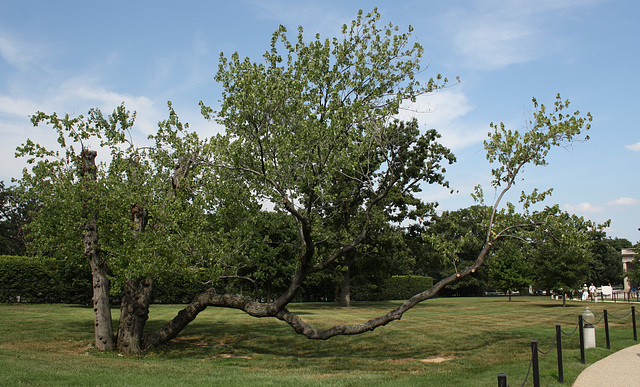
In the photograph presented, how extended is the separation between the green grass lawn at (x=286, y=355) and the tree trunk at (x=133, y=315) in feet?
1.99

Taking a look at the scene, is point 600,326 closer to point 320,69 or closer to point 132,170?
point 320,69

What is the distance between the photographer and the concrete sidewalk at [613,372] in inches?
384

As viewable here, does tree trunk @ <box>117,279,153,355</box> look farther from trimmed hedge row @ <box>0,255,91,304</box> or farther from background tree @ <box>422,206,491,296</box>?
background tree @ <box>422,206,491,296</box>

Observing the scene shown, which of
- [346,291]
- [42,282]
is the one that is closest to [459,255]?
[346,291]

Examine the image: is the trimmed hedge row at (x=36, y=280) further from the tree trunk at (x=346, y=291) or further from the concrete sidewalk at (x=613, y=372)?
the concrete sidewalk at (x=613, y=372)

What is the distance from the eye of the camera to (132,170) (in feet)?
52.7

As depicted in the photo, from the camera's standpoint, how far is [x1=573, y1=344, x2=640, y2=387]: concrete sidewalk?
976 cm

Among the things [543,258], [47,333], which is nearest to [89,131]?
[47,333]

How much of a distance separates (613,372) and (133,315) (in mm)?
13710

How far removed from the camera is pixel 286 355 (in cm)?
1609

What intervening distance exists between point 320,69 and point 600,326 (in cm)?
1707

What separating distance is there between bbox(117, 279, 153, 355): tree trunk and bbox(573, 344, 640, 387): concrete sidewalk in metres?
12.7

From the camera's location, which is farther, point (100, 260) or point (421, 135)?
point (421, 135)

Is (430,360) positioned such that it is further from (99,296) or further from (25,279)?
(25,279)
